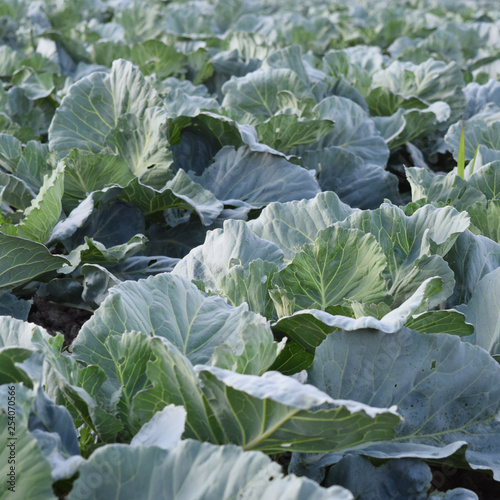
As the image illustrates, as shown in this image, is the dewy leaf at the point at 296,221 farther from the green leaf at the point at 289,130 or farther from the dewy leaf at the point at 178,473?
the dewy leaf at the point at 178,473

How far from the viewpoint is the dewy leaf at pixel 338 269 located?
1550 millimetres

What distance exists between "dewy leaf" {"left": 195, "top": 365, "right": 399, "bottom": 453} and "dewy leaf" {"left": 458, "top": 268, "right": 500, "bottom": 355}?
1.84 feet

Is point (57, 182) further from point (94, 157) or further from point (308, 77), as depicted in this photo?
point (308, 77)

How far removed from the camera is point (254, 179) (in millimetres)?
2447

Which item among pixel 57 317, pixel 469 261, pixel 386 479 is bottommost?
pixel 57 317

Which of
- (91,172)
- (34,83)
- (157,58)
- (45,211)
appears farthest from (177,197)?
(157,58)

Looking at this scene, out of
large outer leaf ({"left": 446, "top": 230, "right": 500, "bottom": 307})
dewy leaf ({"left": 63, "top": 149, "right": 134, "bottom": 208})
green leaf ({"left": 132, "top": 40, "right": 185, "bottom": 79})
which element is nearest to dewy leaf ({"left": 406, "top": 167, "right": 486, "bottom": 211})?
large outer leaf ({"left": 446, "top": 230, "right": 500, "bottom": 307})

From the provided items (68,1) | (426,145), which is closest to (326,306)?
(426,145)

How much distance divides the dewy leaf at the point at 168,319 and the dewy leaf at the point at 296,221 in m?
0.39

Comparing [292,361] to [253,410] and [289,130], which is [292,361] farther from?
[289,130]

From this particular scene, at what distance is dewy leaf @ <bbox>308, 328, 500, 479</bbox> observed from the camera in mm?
1369

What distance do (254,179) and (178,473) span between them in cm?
158

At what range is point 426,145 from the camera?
3.45 metres

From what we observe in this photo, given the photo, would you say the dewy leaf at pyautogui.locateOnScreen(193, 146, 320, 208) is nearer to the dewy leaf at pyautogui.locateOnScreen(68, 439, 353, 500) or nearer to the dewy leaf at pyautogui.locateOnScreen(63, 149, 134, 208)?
the dewy leaf at pyautogui.locateOnScreen(63, 149, 134, 208)
